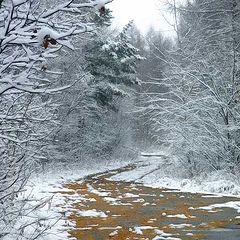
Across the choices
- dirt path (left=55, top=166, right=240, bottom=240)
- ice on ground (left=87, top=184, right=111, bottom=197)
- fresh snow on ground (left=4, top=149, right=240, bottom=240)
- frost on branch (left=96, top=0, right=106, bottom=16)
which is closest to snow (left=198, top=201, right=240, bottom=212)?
fresh snow on ground (left=4, top=149, right=240, bottom=240)

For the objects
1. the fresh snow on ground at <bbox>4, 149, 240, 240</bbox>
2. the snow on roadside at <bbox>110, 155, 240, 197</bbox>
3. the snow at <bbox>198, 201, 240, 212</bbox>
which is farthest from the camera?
the snow on roadside at <bbox>110, 155, 240, 197</bbox>

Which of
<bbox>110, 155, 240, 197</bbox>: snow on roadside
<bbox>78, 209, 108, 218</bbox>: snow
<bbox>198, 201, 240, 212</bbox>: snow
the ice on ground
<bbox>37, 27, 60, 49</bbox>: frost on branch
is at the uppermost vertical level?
<bbox>37, 27, 60, 49</bbox>: frost on branch

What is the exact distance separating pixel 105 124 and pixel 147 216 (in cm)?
2053

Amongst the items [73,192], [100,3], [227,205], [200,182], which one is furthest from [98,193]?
[100,3]

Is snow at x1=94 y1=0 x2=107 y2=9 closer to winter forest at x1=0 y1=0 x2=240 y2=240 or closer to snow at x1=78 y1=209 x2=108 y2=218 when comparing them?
winter forest at x1=0 y1=0 x2=240 y2=240

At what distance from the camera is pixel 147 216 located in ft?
33.0

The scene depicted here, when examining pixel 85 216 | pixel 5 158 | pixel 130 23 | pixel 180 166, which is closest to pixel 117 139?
pixel 130 23

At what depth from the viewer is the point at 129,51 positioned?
98.4ft

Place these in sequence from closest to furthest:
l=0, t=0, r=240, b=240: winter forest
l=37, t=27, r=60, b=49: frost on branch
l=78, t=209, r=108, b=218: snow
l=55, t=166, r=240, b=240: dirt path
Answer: l=37, t=27, r=60, b=49: frost on branch → l=0, t=0, r=240, b=240: winter forest → l=55, t=166, r=240, b=240: dirt path → l=78, t=209, r=108, b=218: snow

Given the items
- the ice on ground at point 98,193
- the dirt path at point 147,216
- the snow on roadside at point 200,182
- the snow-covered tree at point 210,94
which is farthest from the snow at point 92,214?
the snow-covered tree at point 210,94

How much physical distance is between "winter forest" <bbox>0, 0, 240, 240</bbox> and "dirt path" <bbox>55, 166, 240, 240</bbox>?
3 centimetres

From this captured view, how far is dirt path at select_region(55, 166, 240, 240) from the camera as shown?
26.3 feet

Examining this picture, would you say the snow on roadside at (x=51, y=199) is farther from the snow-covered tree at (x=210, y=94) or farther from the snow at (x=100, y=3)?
the snow-covered tree at (x=210, y=94)

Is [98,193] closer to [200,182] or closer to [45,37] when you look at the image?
[200,182]
